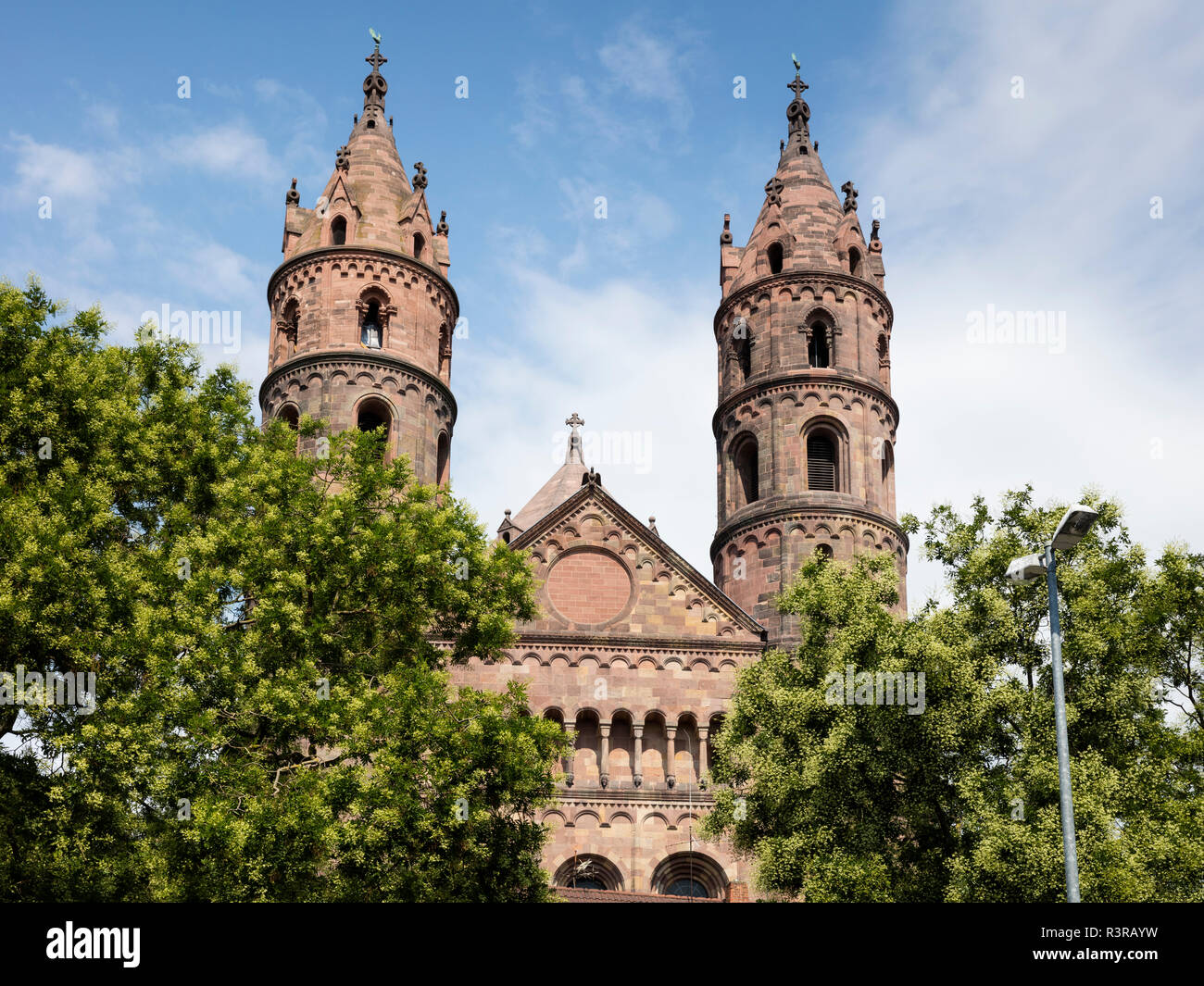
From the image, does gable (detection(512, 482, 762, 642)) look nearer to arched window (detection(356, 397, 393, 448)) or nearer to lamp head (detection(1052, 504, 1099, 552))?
arched window (detection(356, 397, 393, 448))

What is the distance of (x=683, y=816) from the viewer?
127 ft

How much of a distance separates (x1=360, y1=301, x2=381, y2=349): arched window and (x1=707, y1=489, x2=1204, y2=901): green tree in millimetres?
20228

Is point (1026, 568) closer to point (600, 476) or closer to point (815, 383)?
point (815, 383)

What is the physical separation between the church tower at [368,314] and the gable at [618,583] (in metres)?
4.83

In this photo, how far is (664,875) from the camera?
38.6 metres

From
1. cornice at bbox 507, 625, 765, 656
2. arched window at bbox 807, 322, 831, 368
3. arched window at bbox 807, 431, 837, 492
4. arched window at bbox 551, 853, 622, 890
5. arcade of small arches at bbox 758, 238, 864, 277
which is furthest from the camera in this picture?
arcade of small arches at bbox 758, 238, 864, 277

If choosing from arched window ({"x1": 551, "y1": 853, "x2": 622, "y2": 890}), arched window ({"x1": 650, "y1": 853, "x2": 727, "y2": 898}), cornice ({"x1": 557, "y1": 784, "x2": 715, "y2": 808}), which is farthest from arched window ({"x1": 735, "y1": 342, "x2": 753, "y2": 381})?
arched window ({"x1": 551, "y1": 853, "x2": 622, "y2": 890})

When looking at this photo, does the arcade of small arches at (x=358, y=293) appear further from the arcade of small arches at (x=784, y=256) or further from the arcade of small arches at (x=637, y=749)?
the arcade of small arches at (x=637, y=749)

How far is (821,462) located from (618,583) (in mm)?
8106

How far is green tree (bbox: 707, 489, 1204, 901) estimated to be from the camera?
80.1 ft

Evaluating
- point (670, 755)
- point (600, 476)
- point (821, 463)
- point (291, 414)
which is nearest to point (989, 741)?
point (670, 755)
